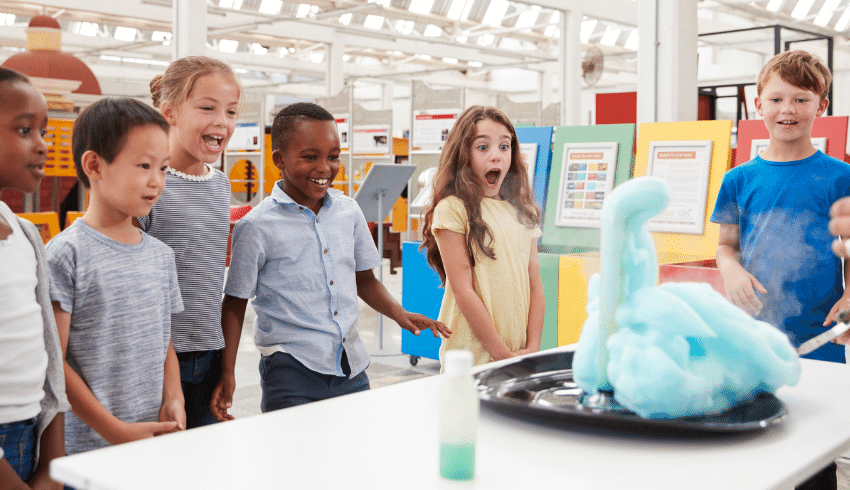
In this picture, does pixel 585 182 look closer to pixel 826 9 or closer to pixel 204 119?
pixel 204 119

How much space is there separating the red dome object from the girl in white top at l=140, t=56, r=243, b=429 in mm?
5144

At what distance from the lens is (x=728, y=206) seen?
2088 millimetres

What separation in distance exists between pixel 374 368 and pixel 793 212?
303cm

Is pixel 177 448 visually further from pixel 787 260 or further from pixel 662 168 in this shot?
pixel 662 168

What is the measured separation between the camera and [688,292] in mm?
1061

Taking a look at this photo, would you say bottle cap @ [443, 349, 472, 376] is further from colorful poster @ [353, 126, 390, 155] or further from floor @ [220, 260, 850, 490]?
colorful poster @ [353, 126, 390, 155]

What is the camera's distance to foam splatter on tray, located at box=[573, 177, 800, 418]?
3.22 ft

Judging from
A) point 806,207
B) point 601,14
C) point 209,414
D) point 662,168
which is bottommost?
point 209,414

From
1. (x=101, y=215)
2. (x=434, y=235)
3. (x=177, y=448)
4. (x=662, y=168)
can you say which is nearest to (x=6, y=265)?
(x=101, y=215)

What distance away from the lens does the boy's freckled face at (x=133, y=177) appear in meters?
1.32

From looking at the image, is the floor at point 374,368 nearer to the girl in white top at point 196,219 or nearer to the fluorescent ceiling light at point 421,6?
the girl in white top at point 196,219

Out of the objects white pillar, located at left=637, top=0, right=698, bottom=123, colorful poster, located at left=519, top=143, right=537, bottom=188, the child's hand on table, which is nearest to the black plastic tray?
the child's hand on table

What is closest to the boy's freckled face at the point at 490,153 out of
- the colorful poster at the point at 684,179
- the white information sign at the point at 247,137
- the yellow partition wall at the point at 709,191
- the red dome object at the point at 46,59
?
the yellow partition wall at the point at 709,191

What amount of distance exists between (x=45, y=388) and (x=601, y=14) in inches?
417
